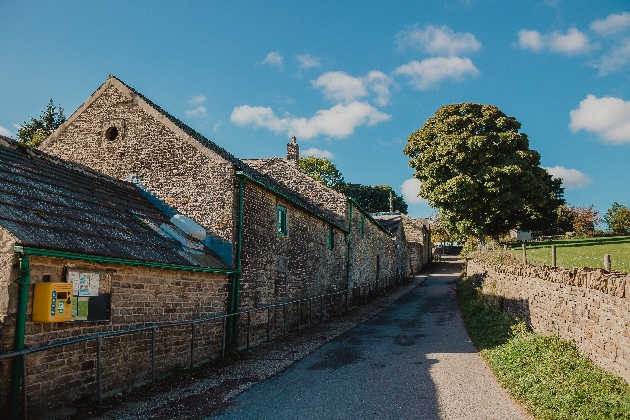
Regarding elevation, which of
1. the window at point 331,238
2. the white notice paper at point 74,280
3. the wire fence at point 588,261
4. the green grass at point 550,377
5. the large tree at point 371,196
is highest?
the large tree at point 371,196

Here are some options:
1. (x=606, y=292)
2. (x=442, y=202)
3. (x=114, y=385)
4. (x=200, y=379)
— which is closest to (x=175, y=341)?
(x=200, y=379)

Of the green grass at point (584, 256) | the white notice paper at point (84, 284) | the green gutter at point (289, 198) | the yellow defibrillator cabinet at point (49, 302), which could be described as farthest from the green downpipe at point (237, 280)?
the green grass at point (584, 256)

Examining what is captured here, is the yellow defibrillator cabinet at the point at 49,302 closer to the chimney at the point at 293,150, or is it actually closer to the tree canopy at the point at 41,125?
the chimney at the point at 293,150

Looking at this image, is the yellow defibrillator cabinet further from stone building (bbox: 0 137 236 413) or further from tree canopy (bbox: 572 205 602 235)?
tree canopy (bbox: 572 205 602 235)

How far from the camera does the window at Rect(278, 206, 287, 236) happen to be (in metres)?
14.7

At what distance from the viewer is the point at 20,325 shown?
20.1ft

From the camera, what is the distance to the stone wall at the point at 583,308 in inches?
260

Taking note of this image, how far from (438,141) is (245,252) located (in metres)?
22.3

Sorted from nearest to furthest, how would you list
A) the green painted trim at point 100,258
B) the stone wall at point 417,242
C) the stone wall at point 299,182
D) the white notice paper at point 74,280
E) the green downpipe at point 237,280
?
the green painted trim at point 100,258 < the white notice paper at point 74,280 < the green downpipe at point 237,280 < the stone wall at point 299,182 < the stone wall at point 417,242

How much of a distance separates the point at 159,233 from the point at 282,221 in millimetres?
5372

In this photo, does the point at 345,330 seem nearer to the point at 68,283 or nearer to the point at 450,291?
the point at 68,283

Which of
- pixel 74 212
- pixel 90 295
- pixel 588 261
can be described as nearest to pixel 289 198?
pixel 74 212

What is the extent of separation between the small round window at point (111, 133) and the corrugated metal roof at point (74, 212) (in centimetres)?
240

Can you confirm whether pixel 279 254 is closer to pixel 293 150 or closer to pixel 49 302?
pixel 49 302
